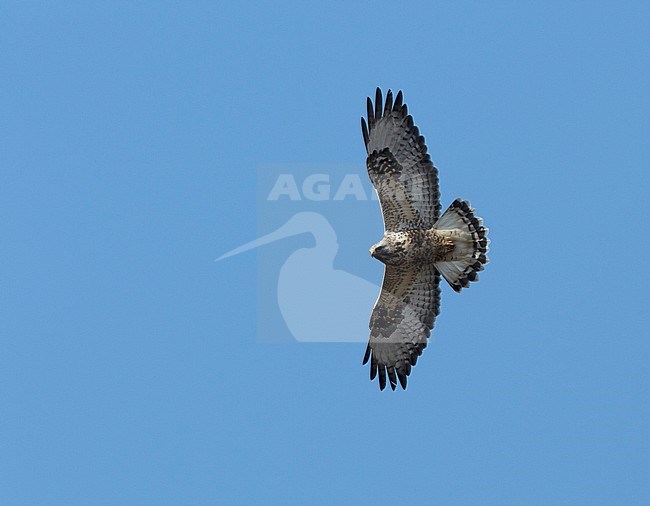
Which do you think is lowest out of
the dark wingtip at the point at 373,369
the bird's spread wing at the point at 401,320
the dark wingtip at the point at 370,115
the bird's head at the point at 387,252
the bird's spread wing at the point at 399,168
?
the dark wingtip at the point at 373,369

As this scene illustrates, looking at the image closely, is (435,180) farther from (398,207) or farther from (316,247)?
(316,247)

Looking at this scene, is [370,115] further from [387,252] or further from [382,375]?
[382,375]

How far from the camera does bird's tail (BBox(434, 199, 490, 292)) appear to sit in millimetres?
14828

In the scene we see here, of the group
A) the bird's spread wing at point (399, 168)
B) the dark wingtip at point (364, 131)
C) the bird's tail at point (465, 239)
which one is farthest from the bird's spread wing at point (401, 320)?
the dark wingtip at point (364, 131)

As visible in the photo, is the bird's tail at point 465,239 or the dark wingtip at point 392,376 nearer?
the bird's tail at point 465,239

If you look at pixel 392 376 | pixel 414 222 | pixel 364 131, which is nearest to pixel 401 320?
pixel 392 376

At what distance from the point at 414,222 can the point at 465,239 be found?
68 centimetres

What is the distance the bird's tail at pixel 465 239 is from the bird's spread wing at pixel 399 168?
195 millimetres

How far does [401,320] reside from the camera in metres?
15.6

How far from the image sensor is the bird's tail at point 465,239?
1483 centimetres

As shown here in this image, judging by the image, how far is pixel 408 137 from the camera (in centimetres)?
1502

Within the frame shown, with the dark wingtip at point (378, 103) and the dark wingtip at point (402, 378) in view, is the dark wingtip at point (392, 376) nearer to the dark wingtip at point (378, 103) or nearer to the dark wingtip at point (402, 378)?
the dark wingtip at point (402, 378)

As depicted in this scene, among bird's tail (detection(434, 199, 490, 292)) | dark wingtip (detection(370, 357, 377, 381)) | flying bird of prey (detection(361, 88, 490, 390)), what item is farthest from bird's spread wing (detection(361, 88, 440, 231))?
dark wingtip (detection(370, 357, 377, 381))

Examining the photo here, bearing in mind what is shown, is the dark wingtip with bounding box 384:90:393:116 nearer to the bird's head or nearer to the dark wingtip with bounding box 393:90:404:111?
the dark wingtip with bounding box 393:90:404:111
